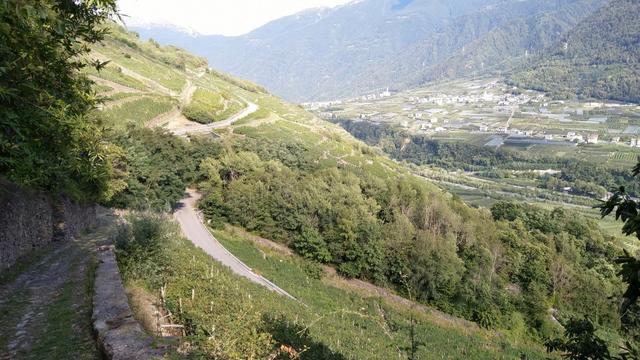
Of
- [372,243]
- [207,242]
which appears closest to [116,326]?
[207,242]

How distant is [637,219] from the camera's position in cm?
383

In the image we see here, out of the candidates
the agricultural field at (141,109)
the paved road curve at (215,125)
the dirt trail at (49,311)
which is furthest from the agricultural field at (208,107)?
the dirt trail at (49,311)

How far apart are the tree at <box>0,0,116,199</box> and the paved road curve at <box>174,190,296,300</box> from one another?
47.4 feet

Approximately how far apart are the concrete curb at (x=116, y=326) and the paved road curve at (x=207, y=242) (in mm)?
16499

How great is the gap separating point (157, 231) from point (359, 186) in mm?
34591

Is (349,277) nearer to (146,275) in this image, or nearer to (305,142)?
(146,275)

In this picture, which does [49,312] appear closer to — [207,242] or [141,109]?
[207,242]

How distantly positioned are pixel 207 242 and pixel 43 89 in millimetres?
21591

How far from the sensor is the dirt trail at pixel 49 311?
279 inches

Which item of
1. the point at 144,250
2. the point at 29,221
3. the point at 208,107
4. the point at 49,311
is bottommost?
the point at 144,250

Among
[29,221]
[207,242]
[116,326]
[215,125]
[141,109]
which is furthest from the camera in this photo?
[215,125]

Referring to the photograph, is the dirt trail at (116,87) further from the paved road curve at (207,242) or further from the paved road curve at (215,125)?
the paved road curve at (207,242)

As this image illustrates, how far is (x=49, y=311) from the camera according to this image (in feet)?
28.8

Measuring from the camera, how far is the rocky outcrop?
11750 millimetres
